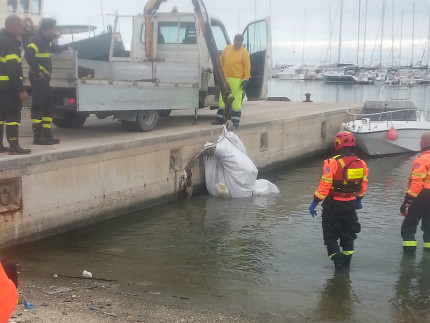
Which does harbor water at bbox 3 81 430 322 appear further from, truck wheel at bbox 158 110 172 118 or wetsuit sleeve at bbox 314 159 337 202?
truck wheel at bbox 158 110 172 118

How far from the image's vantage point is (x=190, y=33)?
12945 mm

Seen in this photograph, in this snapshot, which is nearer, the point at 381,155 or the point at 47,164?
the point at 47,164

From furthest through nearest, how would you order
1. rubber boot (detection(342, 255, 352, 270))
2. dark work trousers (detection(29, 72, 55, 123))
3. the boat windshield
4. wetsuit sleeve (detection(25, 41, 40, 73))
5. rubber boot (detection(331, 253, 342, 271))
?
the boat windshield, dark work trousers (detection(29, 72, 55, 123)), wetsuit sleeve (detection(25, 41, 40, 73)), rubber boot (detection(342, 255, 352, 270)), rubber boot (detection(331, 253, 342, 271))

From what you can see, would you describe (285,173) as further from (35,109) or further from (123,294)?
(123,294)

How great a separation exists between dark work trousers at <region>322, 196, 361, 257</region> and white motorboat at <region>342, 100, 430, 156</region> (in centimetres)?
1095

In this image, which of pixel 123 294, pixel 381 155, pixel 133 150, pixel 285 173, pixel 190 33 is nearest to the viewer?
pixel 123 294

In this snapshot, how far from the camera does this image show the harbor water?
590 cm

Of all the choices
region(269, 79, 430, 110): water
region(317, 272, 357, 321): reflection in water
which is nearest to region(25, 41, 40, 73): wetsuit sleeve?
region(317, 272, 357, 321): reflection in water

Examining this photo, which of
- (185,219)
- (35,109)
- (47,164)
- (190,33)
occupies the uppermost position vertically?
→ (190,33)

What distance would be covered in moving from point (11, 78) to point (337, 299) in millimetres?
4890

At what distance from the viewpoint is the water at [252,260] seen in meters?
5.93

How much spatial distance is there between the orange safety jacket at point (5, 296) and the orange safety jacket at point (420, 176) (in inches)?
212

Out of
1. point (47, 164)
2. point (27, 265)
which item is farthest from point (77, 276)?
point (47, 164)

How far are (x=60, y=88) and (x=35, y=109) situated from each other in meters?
1.07
